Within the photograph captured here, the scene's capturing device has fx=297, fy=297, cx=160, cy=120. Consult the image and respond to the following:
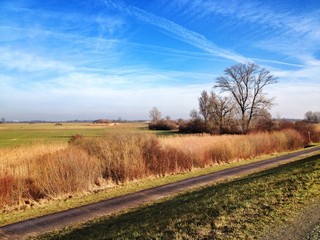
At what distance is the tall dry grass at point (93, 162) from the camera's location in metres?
13.8

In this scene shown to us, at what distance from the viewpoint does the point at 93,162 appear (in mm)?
16438

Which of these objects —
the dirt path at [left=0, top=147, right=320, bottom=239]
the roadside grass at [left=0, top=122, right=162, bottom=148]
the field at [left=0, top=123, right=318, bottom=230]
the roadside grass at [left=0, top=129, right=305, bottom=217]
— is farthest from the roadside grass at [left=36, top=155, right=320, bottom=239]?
the roadside grass at [left=0, top=122, right=162, bottom=148]

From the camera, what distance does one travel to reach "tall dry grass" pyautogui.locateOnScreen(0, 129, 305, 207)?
45.3 feet

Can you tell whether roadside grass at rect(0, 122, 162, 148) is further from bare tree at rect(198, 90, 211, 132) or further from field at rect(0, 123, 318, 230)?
bare tree at rect(198, 90, 211, 132)

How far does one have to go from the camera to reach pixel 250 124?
55.7 metres

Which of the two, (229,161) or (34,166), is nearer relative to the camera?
(34,166)

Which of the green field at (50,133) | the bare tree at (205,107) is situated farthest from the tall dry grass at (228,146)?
the bare tree at (205,107)

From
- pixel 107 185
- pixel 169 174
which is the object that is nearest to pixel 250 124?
pixel 169 174

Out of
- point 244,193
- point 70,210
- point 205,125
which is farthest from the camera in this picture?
point 205,125

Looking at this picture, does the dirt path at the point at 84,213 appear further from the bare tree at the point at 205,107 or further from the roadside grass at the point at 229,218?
the bare tree at the point at 205,107

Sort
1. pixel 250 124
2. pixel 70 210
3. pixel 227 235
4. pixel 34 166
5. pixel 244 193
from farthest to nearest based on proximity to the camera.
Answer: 1. pixel 250 124
2. pixel 34 166
3. pixel 70 210
4. pixel 244 193
5. pixel 227 235

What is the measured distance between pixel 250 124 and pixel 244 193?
49.8 metres

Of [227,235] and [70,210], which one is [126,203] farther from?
[227,235]

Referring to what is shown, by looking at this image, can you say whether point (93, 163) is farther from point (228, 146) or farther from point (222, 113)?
point (222, 113)
